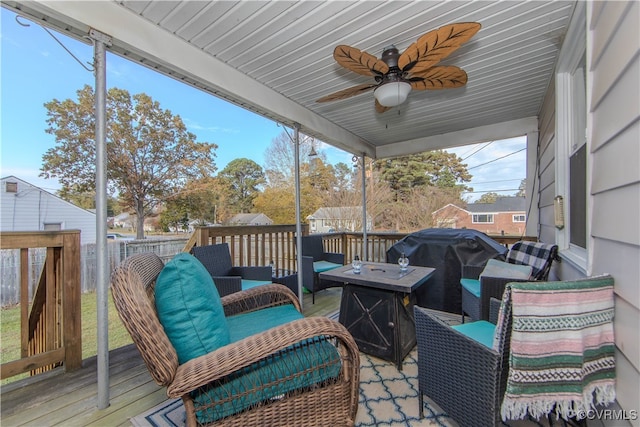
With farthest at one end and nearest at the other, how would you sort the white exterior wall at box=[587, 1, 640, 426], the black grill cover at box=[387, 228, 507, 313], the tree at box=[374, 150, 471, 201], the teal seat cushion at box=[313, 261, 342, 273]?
the tree at box=[374, 150, 471, 201] < the teal seat cushion at box=[313, 261, 342, 273] < the black grill cover at box=[387, 228, 507, 313] < the white exterior wall at box=[587, 1, 640, 426]

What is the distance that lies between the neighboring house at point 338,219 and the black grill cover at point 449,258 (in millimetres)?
6452

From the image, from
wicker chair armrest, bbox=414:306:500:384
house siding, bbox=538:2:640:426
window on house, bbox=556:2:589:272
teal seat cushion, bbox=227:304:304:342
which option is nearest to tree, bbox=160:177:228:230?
teal seat cushion, bbox=227:304:304:342

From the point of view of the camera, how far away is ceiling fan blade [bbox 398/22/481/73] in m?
1.61

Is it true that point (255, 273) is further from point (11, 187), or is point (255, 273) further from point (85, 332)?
point (11, 187)

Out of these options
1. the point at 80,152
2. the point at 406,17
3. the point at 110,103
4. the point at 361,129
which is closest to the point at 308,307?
the point at 361,129

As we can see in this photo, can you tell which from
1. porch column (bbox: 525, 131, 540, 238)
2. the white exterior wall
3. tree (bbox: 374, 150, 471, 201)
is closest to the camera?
the white exterior wall

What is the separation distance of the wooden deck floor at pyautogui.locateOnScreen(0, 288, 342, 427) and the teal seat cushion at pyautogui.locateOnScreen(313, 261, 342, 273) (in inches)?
89.7

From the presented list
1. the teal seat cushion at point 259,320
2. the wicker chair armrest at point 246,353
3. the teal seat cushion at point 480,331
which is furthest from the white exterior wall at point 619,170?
the teal seat cushion at point 259,320

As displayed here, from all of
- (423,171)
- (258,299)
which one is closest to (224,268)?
(258,299)

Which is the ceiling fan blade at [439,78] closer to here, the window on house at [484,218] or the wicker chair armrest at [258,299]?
the wicker chair armrest at [258,299]

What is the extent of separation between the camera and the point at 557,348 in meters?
1.03

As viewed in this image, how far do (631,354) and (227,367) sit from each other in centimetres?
146

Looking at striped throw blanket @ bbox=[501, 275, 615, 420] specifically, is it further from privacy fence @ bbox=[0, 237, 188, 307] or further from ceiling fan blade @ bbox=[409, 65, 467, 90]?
privacy fence @ bbox=[0, 237, 188, 307]

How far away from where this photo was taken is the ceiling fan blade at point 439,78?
6.93 feet
